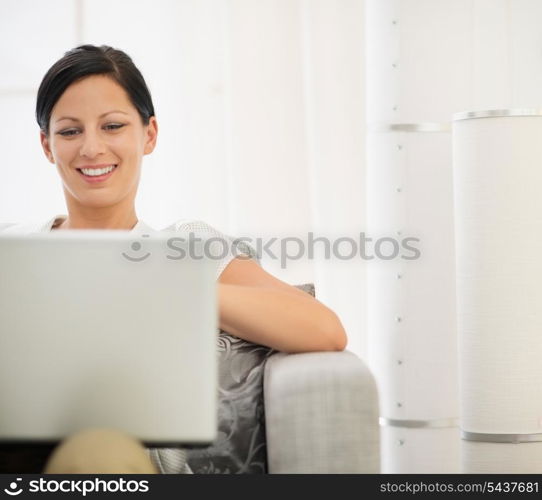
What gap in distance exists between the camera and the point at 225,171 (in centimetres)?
274

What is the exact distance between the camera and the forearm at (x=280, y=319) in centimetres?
159

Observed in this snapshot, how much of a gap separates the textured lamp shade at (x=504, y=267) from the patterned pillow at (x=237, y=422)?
0.52 metres

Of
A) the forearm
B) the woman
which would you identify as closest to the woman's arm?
the forearm

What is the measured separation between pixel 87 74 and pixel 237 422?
0.77 metres

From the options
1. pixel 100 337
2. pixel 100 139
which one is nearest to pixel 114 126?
pixel 100 139

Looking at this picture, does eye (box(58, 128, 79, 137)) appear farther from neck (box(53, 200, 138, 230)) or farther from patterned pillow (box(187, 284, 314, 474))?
patterned pillow (box(187, 284, 314, 474))

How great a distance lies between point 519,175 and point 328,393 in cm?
74

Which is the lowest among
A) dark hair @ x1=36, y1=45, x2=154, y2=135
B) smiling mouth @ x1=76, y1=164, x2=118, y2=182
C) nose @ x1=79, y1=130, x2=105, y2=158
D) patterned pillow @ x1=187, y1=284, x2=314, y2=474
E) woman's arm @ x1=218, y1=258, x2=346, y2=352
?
patterned pillow @ x1=187, y1=284, x2=314, y2=474

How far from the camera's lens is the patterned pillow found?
5.16 feet

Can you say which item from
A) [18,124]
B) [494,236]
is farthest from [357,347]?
[18,124]

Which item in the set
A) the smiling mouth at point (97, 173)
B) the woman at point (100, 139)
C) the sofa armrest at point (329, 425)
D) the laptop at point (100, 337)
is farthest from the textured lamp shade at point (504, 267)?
the laptop at point (100, 337)

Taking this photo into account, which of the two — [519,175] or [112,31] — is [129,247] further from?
[112,31]

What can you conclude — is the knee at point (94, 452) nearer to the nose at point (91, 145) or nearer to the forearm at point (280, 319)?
the forearm at point (280, 319)

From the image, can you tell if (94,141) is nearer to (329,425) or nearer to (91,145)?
(91,145)
